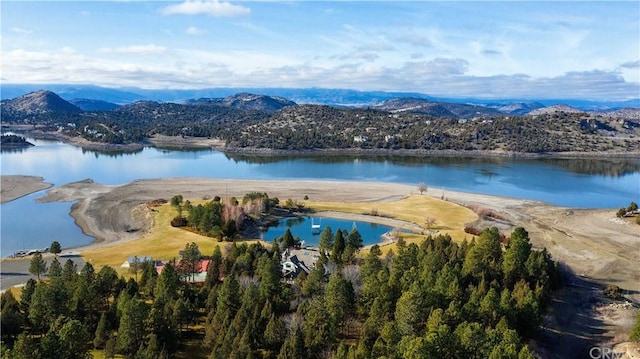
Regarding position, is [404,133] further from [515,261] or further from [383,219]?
[515,261]

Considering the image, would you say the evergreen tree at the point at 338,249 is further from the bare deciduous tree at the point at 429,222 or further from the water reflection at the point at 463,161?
the water reflection at the point at 463,161

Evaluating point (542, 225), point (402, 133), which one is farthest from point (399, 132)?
point (542, 225)

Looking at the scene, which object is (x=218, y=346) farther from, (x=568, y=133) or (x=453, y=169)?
(x=568, y=133)

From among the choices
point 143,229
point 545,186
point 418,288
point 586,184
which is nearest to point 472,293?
point 418,288

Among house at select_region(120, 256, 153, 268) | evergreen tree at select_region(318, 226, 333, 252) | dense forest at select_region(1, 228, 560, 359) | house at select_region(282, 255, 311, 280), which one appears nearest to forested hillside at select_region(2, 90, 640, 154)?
evergreen tree at select_region(318, 226, 333, 252)

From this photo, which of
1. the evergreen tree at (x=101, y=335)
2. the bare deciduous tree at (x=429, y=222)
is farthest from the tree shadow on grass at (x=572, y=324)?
the evergreen tree at (x=101, y=335)

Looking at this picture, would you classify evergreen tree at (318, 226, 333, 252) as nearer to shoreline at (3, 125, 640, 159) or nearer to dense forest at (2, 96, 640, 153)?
shoreline at (3, 125, 640, 159)
